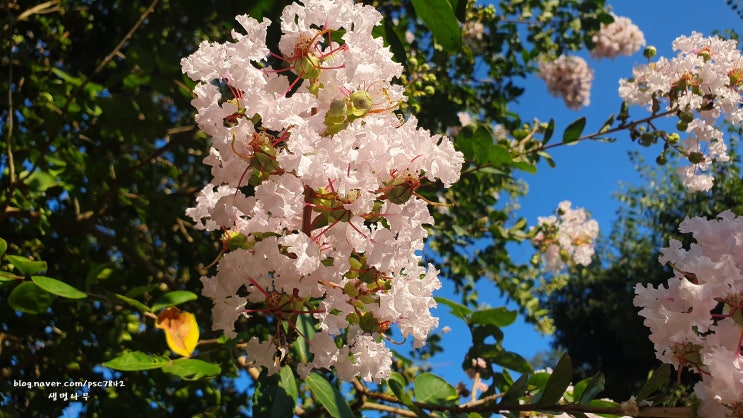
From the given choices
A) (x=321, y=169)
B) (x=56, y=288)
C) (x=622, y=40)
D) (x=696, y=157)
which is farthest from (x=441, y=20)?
(x=622, y=40)

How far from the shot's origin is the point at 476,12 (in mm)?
2350

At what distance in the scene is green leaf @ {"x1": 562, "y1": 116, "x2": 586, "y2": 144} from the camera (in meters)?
1.56

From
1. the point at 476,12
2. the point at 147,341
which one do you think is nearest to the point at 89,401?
the point at 147,341

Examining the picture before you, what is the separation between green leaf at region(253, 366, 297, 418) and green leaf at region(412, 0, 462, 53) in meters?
0.63

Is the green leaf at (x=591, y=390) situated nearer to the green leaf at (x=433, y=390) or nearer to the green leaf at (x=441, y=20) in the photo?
the green leaf at (x=433, y=390)

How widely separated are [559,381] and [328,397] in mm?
371

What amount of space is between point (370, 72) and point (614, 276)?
10.1 metres

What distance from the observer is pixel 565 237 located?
2547 millimetres

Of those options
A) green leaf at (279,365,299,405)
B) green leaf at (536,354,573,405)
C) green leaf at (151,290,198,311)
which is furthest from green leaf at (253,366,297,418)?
green leaf at (536,354,573,405)

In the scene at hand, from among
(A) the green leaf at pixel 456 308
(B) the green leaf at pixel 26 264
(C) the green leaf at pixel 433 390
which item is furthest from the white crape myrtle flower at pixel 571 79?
(B) the green leaf at pixel 26 264

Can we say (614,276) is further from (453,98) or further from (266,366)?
(266,366)

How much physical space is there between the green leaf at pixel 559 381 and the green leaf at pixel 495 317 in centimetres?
39

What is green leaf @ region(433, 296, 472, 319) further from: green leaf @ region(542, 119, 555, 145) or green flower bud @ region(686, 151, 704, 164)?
green flower bud @ region(686, 151, 704, 164)

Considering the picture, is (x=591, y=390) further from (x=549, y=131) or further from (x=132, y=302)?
(x=549, y=131)
